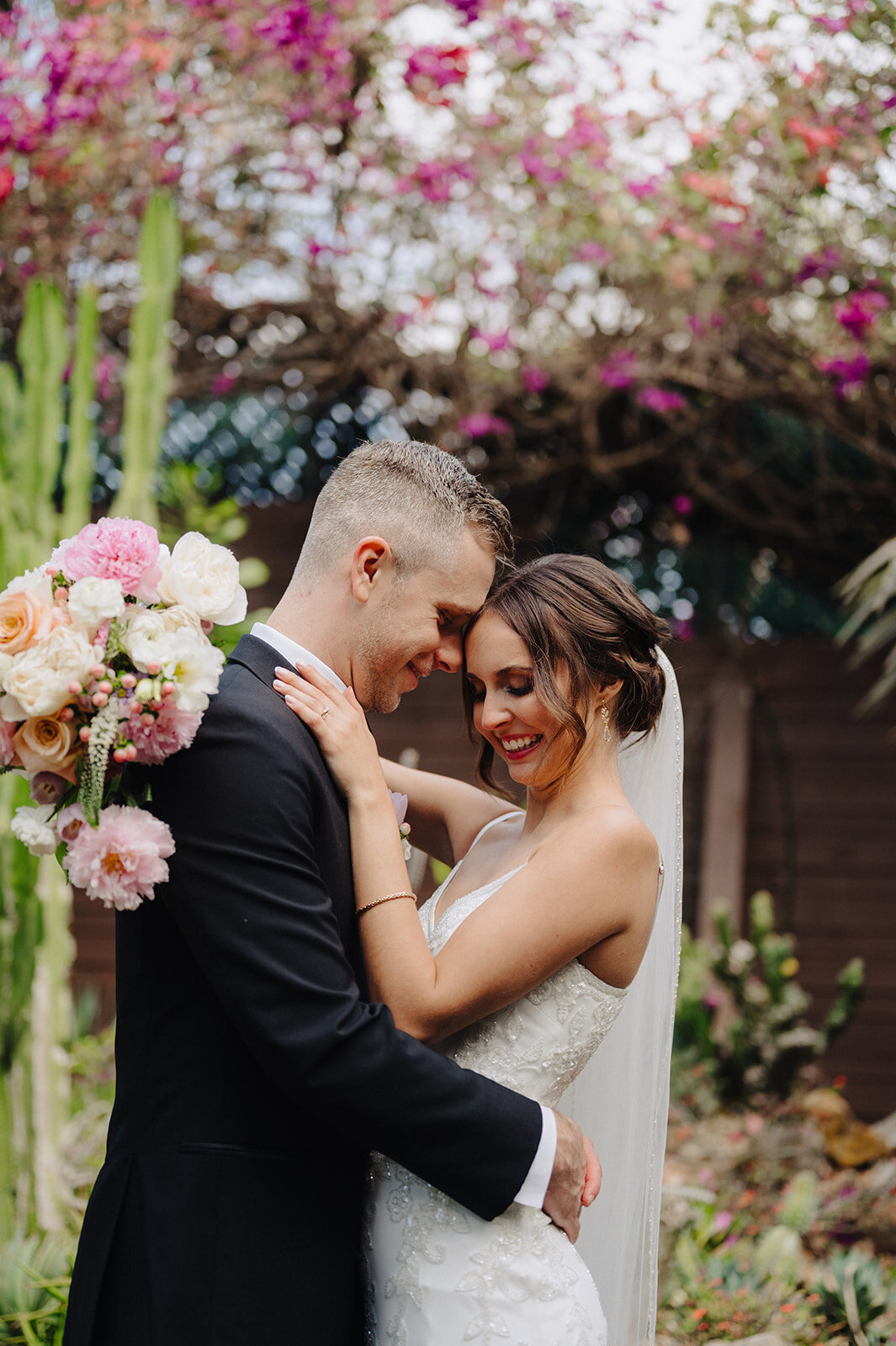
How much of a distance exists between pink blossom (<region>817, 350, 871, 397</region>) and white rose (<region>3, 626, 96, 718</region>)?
477 centimetres

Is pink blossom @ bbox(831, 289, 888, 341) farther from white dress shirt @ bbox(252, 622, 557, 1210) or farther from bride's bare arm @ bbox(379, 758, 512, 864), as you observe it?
white dress shirt @ bbox(252, 622, 557, 1210)

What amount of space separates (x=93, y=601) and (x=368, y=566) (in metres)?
0.58

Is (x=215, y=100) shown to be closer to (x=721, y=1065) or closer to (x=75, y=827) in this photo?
(x=75, y=827)

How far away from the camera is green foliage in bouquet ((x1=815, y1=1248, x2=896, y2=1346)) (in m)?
3.63

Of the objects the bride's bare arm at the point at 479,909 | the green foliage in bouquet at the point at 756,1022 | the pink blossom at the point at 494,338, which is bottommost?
the green foliage in bouquet at the point at 756,1022

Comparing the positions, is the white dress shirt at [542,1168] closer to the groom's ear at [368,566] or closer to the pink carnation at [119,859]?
the pink carnation at [119,859]

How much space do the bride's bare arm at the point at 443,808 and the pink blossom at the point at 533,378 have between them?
348 centimetres

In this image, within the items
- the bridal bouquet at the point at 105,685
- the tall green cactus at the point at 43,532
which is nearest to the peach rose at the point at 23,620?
A: the bridal bouquet at the point at 105,685

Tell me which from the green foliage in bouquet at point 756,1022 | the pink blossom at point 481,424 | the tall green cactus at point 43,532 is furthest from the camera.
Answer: the pink blossom at point 481,424

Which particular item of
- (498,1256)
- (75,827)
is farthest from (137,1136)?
A: (498,1256)

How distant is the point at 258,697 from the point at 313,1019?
516mm

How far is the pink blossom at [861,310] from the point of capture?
5293 millimetres

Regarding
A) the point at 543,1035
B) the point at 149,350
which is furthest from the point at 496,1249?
the point at 149,350

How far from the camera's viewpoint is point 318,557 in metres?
2.18
